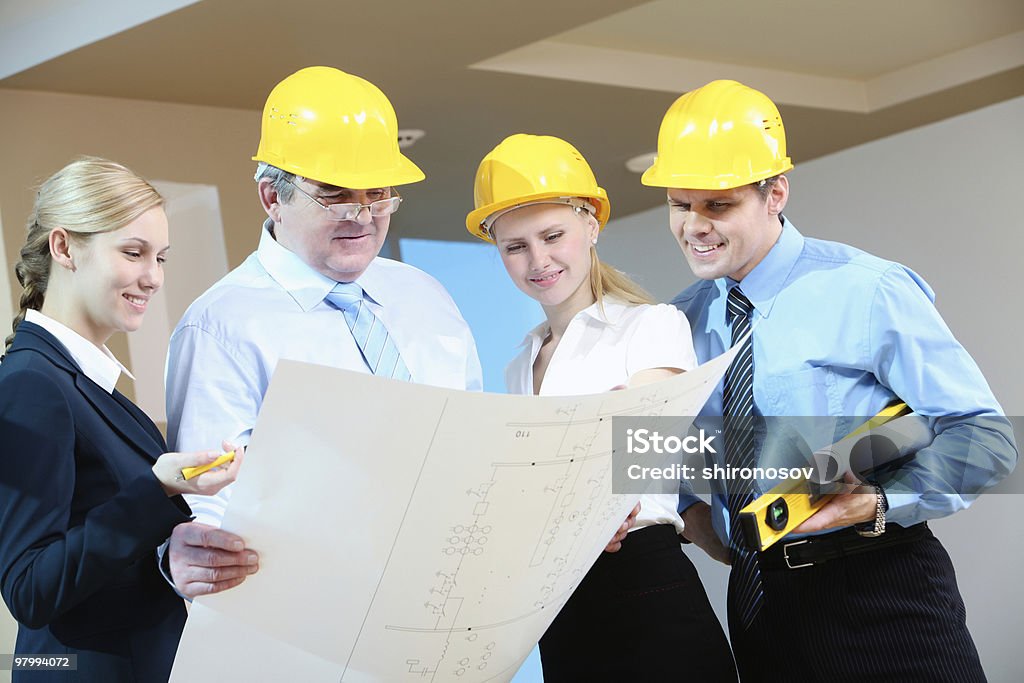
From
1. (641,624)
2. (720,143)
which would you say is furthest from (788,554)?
(720,143)

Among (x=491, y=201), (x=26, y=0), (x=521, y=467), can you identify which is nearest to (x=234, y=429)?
(x=521, y=467)

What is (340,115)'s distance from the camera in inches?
79.3

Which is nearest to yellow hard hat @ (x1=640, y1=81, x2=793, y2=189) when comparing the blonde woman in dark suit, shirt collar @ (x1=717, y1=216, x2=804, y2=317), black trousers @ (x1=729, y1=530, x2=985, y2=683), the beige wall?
shirt collar @ (x1=717, y1=216, x2=804, y2=317)

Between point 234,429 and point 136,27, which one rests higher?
point 136,27

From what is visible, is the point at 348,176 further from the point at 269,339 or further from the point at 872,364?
the point at 872,364

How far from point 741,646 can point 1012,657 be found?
3259 millimetres

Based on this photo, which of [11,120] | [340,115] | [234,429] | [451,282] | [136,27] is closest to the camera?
[234,429]

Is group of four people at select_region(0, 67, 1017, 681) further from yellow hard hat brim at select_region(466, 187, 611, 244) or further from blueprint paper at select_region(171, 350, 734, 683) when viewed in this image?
blueprint paper at select_region(171, 350, 734, 683)

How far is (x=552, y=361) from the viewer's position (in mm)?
2287

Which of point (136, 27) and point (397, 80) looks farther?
point (397, 80)

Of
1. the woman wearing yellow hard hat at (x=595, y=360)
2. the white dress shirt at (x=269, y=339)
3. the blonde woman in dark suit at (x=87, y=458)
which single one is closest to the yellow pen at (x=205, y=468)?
the blonde woman in dark suit at (x=87, y=458)

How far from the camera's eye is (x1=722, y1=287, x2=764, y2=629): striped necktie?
2145 millimetres

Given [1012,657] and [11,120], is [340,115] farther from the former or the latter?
[1012,657]

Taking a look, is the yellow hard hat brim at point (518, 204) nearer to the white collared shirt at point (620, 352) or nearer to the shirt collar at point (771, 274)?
the white collared shirt at point (620, 352)
